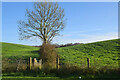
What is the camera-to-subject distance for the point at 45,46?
16094 millimetres

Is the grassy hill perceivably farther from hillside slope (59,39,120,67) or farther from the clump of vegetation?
the clump of vegetation

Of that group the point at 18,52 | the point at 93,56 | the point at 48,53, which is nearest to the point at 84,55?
the point at 93,56

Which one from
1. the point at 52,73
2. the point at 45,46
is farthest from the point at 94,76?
the point at 45,46

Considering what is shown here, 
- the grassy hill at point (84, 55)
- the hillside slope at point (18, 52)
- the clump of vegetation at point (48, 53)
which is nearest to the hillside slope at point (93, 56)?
the grassy hill at point (84, 55)

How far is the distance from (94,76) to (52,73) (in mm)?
3275

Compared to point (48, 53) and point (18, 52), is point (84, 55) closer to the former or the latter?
point (48, 53)

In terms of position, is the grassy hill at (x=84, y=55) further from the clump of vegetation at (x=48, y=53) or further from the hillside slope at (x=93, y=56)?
the clump of vegetation at (x=48, y=53)

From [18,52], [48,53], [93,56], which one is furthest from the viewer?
[18,52]

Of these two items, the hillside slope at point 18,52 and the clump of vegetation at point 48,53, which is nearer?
the clump of vegetation at point 48,53

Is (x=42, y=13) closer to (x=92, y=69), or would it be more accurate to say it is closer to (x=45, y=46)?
(x=45, y=46)

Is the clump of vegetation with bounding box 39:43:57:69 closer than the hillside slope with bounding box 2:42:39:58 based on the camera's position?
Yes

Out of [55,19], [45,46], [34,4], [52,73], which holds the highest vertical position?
[34,4]

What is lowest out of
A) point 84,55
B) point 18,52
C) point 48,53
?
point 84,55

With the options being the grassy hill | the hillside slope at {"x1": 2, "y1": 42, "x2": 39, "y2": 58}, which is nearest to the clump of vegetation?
the grassy hill
